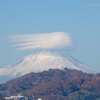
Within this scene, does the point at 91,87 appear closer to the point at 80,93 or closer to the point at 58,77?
the point at 80,93

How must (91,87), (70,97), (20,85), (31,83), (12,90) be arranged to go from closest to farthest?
(70,97)
(91,87)
(12,90)
(20,85)
(31,83)

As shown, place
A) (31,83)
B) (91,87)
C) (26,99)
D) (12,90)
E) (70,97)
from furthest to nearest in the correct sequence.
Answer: (31,83)
(12,90)
(91,87)
(70,97)
(26,99)

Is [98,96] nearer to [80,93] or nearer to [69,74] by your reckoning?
[80,93]

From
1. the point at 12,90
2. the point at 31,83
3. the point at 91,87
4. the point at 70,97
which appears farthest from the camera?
the point at 31,83

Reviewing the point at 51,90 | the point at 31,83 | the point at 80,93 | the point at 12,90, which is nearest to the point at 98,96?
the point at 80,93

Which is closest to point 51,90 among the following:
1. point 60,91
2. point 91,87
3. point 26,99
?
point 60,91

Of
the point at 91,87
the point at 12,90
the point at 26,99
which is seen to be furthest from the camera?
the point at 12,90

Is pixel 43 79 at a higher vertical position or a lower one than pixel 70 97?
higher

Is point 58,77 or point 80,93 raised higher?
point 58,77

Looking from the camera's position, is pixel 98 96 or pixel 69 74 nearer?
pixel 98 96
